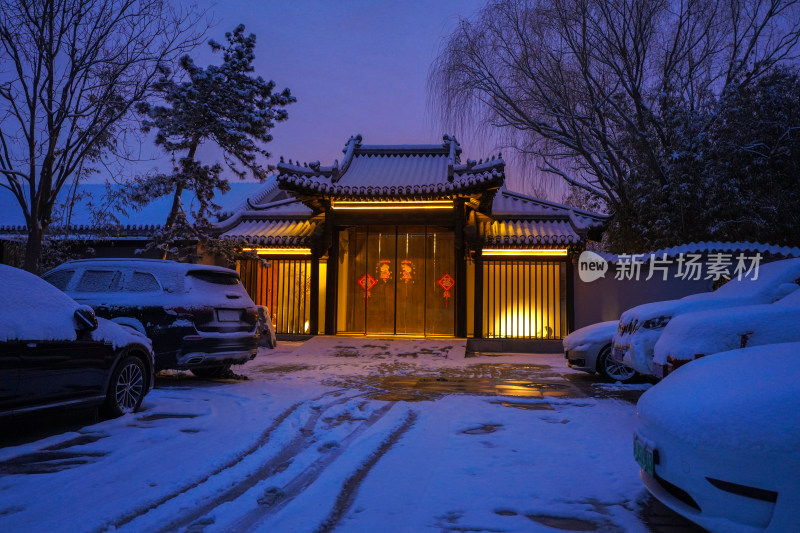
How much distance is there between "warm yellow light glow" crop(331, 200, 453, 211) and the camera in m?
14.2

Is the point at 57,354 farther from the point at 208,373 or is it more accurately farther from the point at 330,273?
the point at 330,273

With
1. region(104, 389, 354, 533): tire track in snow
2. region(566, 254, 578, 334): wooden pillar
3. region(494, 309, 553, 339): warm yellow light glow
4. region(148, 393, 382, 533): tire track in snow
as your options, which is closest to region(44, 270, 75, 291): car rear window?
region(104, 389, 354, 533): tire track in snow

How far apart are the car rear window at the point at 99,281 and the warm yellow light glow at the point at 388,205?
7442 mm

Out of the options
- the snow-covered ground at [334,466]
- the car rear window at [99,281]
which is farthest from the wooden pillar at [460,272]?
the car rear window at [99,281]

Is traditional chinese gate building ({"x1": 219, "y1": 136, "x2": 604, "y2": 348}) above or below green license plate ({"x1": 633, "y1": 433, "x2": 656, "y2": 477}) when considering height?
above

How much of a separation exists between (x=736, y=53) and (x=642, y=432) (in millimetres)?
17612

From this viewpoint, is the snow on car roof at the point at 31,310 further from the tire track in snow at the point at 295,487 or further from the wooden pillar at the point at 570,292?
the wooden pillar at the point at 570,292

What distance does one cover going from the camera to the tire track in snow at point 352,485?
3076 millimetres

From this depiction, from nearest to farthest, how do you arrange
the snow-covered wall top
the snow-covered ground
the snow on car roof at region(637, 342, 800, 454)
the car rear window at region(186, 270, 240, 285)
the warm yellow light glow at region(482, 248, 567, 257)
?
the snow on car roof at region(637, 342, 800, 454) → the snow-covered ground → the car rear window at region(186, 270, 240, 285) → the snow-covered wall top → the warm yellow light glow at region(482, 248, 567, 257)

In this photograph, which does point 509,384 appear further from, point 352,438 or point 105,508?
point 105,508

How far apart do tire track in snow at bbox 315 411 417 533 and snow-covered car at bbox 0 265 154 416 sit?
2.73 metres

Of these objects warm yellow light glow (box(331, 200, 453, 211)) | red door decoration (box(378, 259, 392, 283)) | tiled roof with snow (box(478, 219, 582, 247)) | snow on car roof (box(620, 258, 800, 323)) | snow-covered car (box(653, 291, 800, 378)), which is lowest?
snow-covered car (box(653, 291, 800, 378))

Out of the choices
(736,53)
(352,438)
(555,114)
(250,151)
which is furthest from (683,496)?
(736,53)

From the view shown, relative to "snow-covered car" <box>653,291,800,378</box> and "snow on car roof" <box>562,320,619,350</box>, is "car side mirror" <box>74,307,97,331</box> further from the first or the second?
"snow on car roof" <box>562,320,619,350</box>
